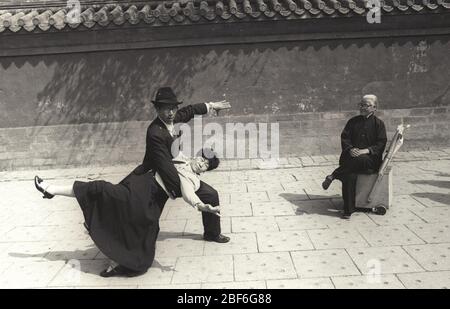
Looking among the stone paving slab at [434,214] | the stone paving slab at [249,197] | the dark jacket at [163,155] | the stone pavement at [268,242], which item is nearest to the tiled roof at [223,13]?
the stone pavement at [268,242]

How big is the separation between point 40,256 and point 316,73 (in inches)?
277

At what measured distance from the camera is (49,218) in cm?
690

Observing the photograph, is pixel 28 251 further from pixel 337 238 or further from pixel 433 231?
pixel 433 231

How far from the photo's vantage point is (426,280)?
4250mm

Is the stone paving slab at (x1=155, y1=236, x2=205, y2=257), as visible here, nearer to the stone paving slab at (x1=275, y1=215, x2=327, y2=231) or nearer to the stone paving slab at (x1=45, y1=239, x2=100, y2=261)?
the stone paving slab at (x1=45, y1=239, x2=100, y2=261)

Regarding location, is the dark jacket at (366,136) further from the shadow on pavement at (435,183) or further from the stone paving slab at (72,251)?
the stone paving slab at (72,251)

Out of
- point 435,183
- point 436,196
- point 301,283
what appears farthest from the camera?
point 435,183

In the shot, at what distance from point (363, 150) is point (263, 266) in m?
2.38

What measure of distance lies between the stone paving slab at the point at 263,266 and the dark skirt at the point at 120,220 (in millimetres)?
1010

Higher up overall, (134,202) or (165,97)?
(165,97)

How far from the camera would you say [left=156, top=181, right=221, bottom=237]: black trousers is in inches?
196

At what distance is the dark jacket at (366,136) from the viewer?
6129 millimetres

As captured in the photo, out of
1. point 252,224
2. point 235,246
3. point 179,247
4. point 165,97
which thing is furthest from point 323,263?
point 165,97

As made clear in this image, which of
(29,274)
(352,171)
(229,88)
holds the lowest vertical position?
(29,274)
